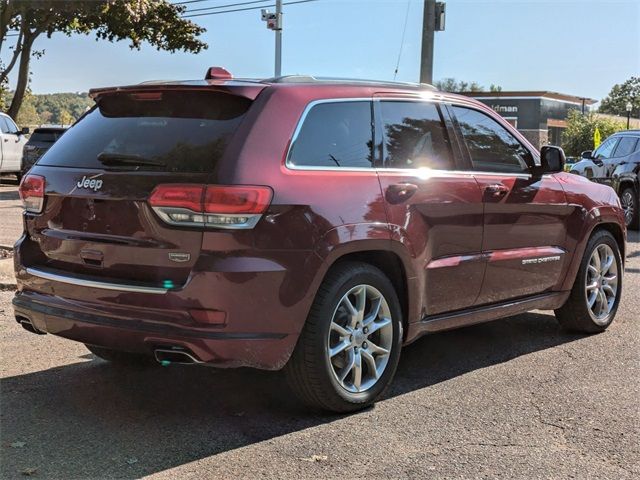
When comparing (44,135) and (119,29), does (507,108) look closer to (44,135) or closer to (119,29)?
(119,29)

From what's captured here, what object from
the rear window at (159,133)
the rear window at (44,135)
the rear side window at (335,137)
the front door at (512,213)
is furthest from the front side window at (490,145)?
the rear window at (44,135)

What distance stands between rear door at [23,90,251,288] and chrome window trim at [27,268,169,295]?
1.8 inches

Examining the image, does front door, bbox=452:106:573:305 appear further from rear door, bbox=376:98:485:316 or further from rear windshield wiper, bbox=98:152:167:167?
rear windshield wiper, bbox=98:152:167:167

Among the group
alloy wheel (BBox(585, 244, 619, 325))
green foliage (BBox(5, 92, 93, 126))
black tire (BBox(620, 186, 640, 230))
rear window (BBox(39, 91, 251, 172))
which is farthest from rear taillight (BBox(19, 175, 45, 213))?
green foliage (BBox(5, 92, 93, 126))

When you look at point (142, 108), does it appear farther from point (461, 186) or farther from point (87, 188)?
point (461, 186)

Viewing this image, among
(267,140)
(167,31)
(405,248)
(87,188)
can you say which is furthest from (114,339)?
(167,31)

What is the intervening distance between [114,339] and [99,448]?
0.53 m

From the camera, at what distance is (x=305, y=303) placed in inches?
149

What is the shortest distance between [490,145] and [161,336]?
285 centimetres

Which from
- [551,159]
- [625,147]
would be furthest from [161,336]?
[625,147]

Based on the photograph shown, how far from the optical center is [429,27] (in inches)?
556

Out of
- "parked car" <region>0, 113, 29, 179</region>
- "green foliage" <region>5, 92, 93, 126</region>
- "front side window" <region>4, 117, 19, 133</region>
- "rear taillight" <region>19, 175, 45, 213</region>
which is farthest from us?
"green foliage" <region>5, 92, 93, 126</region>

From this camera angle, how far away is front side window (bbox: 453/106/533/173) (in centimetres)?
508

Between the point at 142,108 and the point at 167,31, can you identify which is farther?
the point at 167,31
